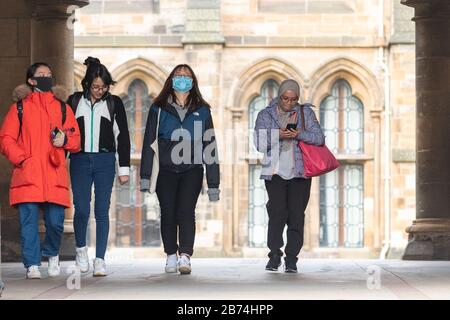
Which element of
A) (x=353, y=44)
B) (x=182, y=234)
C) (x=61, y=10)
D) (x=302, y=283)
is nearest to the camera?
(x=302, y=283)

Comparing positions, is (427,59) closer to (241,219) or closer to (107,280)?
(107,280)

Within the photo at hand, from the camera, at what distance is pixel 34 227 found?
486 inches

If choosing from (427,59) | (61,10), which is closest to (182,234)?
(61,10)

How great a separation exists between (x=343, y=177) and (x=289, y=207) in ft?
57.7

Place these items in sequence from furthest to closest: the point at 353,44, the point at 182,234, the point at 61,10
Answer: the point at 353,44
the point at 61,10
the point at 182,234

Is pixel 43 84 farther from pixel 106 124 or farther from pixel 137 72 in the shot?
pixel 137 72

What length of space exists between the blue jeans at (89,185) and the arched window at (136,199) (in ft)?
59.5

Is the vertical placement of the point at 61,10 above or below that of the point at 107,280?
above

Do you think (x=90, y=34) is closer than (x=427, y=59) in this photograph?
No

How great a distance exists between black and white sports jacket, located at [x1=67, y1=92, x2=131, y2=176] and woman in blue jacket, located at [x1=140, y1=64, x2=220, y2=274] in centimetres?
29

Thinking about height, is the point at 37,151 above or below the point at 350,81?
below

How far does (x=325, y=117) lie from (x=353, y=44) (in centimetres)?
162

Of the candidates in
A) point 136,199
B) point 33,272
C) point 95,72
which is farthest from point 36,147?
point 136,199

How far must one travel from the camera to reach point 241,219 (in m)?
30.7
